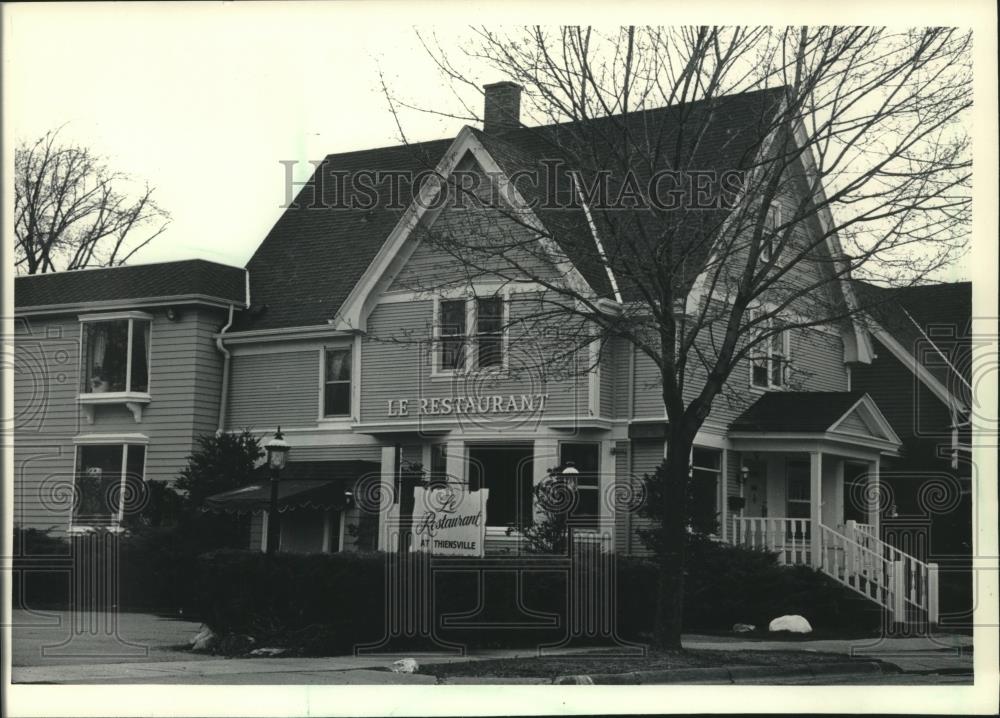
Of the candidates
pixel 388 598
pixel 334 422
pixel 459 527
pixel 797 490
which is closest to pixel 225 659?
pixel 388 598

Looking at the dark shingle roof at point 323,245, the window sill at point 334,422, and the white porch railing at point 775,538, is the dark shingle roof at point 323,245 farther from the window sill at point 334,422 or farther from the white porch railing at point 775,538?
the white porch railing at point 775,538

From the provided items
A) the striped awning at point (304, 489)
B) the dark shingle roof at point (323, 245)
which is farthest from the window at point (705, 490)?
the dark shingle roof at point (323, 245)

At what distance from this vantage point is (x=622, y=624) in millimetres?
19891

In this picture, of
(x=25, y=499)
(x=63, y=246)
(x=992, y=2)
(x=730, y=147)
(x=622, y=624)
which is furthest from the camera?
(x=63, y=246)

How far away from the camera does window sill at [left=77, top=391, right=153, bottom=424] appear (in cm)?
2803

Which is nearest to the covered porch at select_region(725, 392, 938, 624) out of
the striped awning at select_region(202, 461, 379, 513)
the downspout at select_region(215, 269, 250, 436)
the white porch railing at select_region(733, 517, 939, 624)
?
the white porch railing at select_region(733, 517, 939, 624)

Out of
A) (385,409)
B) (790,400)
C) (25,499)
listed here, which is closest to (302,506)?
(385,409)

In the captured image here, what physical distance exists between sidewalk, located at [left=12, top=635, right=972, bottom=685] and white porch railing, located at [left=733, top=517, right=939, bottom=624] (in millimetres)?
3026

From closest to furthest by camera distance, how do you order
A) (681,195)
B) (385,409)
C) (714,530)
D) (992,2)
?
(992,2) < (681,195) < (714,530) < (385,409)

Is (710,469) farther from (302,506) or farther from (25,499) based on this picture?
(25,499)

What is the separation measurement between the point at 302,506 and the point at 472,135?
7684 mm

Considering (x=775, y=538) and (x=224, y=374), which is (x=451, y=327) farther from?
(x=775, y=538)

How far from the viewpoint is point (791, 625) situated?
71.5 ft

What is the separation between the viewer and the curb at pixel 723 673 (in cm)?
1492
